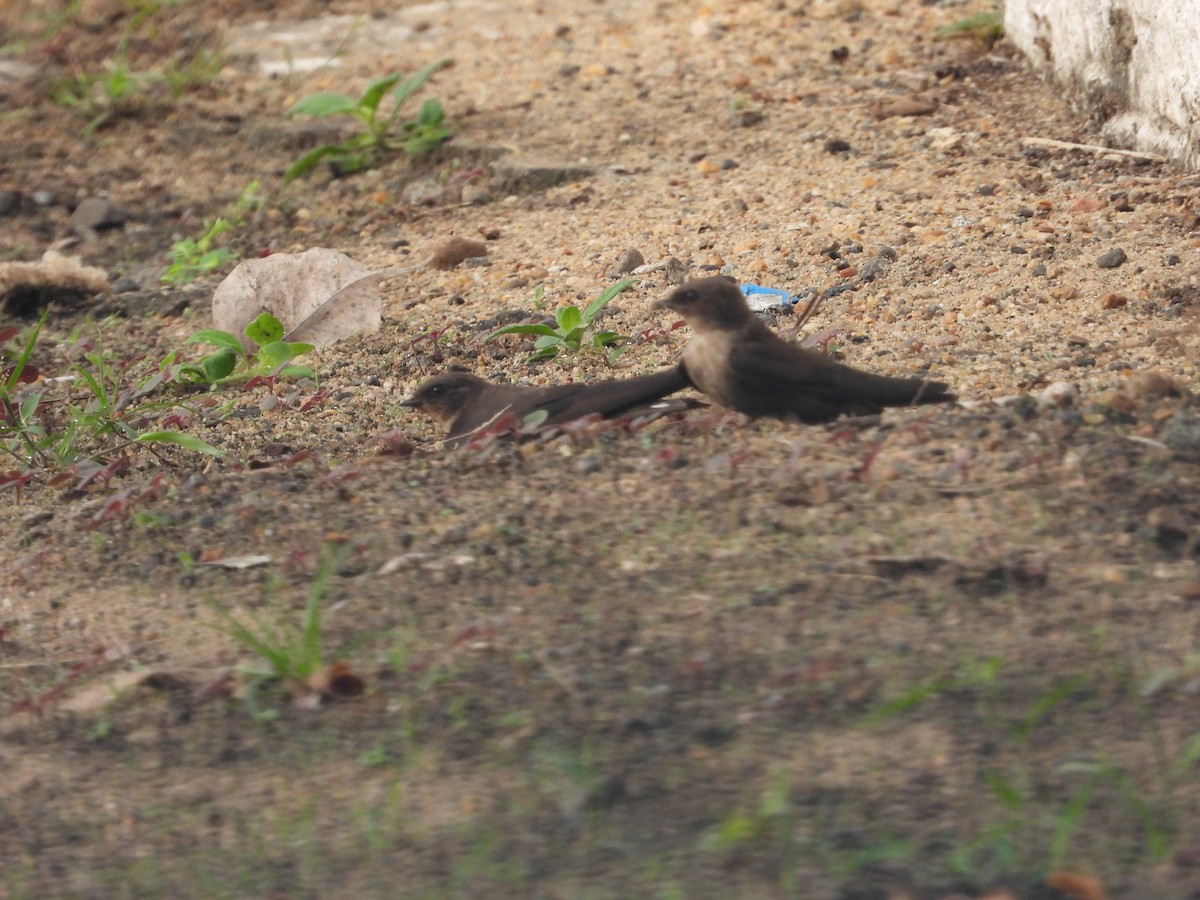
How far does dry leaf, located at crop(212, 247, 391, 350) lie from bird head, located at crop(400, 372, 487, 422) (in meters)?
0.87

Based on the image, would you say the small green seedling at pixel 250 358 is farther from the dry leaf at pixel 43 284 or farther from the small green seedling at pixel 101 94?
the small green seedling at pixel 101 94

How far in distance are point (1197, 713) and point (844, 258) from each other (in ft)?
9.58

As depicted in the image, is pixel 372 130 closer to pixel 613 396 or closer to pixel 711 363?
pixel 613 396

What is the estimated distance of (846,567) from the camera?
10.9 feet


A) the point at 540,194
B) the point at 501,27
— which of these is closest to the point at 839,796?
the point at 540,194

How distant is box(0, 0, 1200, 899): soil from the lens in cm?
266

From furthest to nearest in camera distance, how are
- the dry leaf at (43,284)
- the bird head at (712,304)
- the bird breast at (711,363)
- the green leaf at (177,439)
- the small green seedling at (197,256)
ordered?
the small green seedling at (197,256), the dry leaf at (43,284), the green leaf at (177,439), the bird head at (712,304), the bird breast at (711,363)

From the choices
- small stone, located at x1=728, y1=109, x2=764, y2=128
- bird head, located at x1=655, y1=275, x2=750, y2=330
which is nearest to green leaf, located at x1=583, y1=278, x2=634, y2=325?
bird head, located at x1=655, y1=275, x2=750, y2=330

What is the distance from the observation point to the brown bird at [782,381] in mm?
4102

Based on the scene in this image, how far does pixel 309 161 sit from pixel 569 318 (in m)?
2.71

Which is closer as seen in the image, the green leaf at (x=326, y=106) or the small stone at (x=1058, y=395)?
the small stone at (x=1058, y=395)

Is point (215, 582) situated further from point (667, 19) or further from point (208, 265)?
point (667, 19)

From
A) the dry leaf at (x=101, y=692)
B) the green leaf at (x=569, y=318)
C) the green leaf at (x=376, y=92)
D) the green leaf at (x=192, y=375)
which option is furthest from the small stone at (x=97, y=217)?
the dry leaf at (x=101, y=692)

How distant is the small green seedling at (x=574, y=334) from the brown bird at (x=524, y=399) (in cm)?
31
